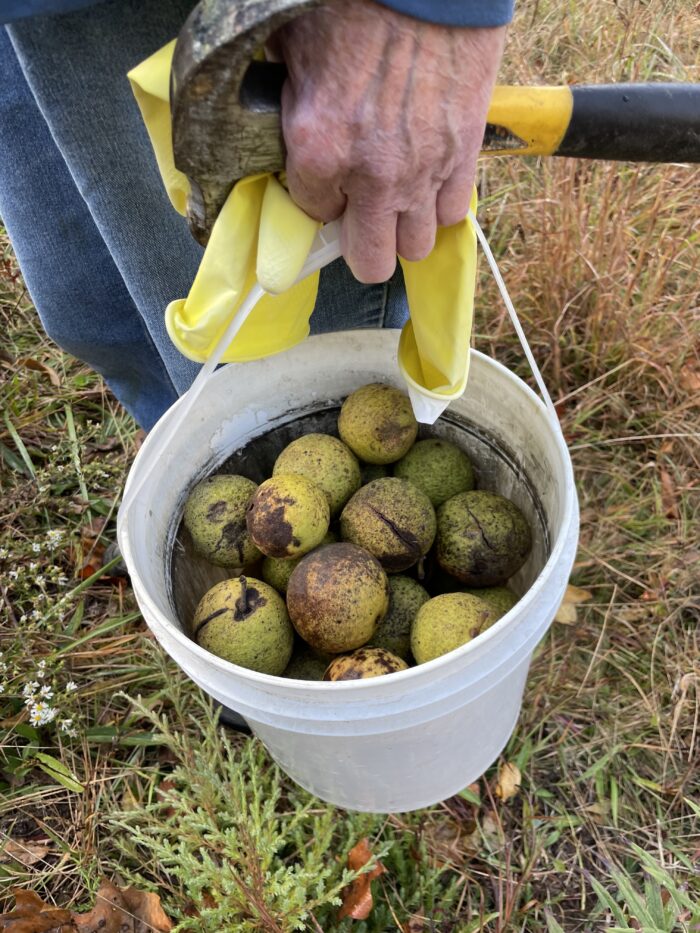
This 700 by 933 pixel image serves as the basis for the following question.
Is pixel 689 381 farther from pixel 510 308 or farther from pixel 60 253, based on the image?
pixel 60 253

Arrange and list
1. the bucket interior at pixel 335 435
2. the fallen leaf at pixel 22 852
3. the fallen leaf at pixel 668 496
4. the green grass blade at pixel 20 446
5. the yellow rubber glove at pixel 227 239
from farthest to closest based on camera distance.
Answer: the green grass blade at pixel 20 446 → the fallen leaf at pixel 668 496 → the fallen leaf at pixel 22 852 → the bucket interior at pixel 335 435 → the yellow rubber glove at pixel 227 239

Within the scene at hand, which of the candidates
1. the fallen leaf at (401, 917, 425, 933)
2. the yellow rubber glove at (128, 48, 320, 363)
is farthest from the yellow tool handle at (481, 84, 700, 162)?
the fallen leaf at (401, 917, 425, 933)

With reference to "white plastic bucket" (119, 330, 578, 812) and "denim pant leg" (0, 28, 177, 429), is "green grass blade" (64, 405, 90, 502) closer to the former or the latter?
"denim pant leg" (0, 28, 177, 429)

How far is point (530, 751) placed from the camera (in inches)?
76.9

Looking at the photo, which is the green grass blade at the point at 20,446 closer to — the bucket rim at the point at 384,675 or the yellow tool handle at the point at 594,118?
the bucket rim at the point at 384,675

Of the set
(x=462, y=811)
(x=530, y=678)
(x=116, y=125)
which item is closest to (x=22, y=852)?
(x=462, y=811)

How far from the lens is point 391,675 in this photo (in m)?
1.13

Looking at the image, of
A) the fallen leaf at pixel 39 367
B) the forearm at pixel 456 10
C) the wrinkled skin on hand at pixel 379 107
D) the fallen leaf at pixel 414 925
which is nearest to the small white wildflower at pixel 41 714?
the fallen leaf at pixel 414 925

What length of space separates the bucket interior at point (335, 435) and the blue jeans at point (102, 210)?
23cm

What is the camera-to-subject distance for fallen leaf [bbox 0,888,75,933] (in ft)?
5.23

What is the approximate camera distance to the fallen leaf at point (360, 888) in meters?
1.63

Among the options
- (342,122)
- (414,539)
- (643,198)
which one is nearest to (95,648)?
(414,539)

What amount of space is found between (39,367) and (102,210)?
1.57 meters

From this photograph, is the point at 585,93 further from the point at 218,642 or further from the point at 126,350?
the point at 126,350
